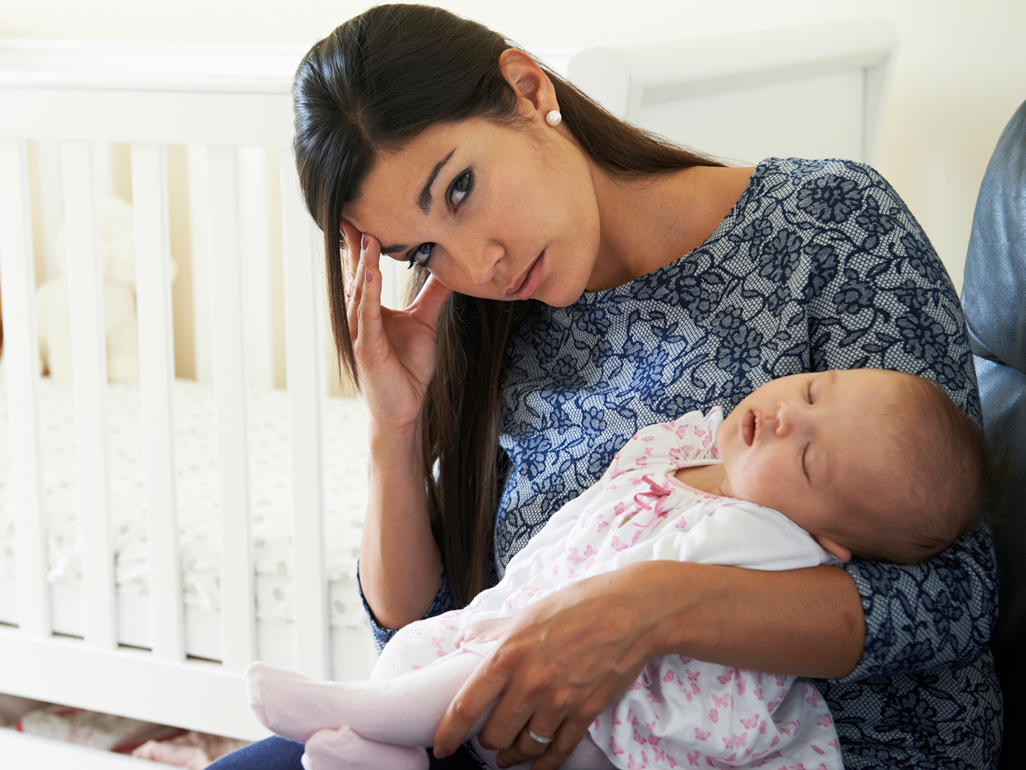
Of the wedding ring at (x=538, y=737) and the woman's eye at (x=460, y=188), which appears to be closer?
the wedding ring at (x=538, y=737)

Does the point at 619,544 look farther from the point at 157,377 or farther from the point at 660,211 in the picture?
the point at 157,377

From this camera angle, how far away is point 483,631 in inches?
36.3

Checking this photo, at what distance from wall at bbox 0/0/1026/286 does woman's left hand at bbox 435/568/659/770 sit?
1.24 m

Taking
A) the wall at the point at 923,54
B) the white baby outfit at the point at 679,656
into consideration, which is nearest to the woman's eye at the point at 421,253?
the white baby outfit at the point at 679,656

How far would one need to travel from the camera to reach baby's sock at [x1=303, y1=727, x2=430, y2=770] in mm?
827

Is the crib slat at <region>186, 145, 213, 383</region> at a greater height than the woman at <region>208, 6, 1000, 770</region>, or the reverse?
the woman at <region>208, 6, 1000, 770</region>

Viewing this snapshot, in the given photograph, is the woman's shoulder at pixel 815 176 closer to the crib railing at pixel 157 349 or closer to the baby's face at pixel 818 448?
the baby's face at pixel 818 448

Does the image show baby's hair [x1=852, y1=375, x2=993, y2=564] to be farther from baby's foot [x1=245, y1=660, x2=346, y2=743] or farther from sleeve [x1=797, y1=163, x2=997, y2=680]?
baby's foot [x1=245, y1=660, x2=346, y2=743]

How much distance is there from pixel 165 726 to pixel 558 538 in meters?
1.39

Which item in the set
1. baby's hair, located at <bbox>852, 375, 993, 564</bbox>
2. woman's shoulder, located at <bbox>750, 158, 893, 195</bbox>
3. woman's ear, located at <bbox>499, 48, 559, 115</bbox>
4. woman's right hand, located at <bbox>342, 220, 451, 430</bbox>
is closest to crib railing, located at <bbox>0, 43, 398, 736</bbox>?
woman's right hand, located at <bbox>342, 220, 451, 430</bbox>

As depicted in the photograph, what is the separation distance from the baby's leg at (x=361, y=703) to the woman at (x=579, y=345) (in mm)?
24

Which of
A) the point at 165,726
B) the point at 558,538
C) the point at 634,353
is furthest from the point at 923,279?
the point at 165,726

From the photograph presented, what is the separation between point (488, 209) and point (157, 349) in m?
0.82

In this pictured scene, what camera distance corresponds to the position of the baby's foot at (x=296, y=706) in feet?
2.77
